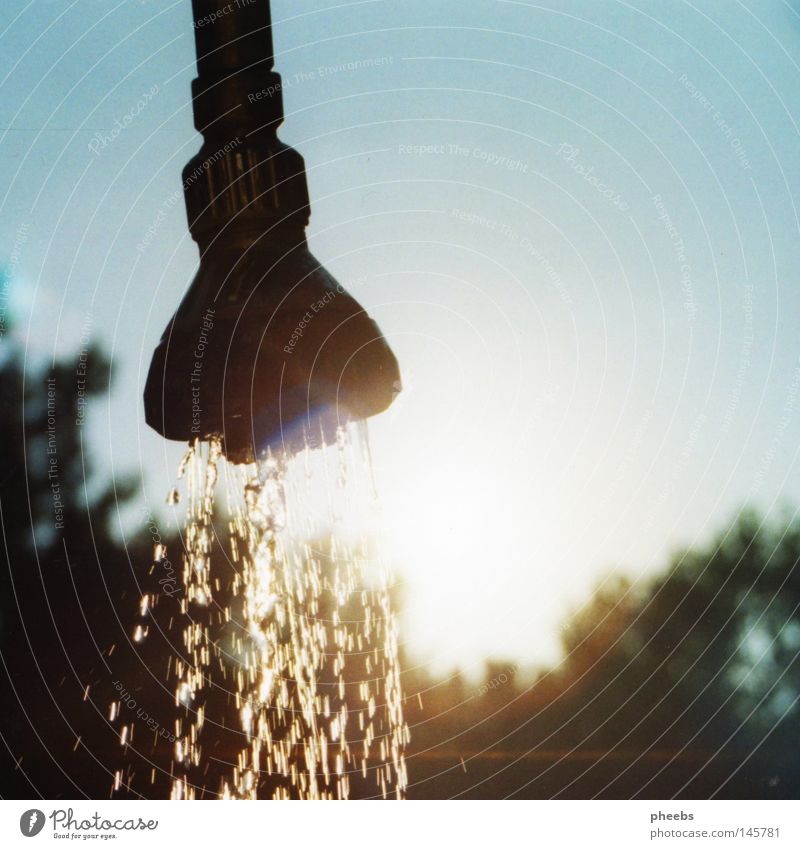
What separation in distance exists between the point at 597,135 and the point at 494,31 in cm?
18

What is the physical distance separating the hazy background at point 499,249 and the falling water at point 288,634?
51 millimetres

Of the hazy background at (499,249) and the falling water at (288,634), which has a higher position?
the hazy background at (499,249)

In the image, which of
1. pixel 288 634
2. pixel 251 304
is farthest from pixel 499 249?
pixel 288 634

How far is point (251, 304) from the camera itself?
36.4 inches

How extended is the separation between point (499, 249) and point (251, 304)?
303mm

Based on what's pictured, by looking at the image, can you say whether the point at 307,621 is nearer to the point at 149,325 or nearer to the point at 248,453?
the point at 248,453

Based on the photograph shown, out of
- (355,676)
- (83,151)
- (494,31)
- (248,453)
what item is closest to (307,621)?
(355,676)

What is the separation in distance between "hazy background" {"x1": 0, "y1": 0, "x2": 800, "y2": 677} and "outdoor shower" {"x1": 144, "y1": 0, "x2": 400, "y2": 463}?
→ 3 centimetres

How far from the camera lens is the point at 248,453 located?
950mm

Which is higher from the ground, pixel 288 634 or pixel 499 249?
pixel 499 249

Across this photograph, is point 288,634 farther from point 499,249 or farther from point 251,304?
point 499,249

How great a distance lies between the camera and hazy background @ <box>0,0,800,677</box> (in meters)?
0.95

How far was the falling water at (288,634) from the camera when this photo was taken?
925 millimetres

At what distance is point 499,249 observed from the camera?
0.98 metres
